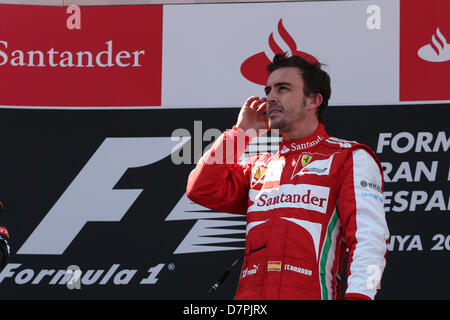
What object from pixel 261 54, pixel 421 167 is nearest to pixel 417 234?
pixel 421 167

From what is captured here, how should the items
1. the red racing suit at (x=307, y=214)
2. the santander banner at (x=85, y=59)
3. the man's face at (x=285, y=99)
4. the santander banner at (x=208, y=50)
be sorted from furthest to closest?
the santander banner at (x=85, y=59)
the santander banner at (x=208, y=50)
the man's face at (x=285, y=99)
the red racing suit at (x=307, y=214)

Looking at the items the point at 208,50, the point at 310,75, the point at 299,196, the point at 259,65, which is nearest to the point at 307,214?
the point at 299,196

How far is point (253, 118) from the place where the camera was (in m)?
2.74

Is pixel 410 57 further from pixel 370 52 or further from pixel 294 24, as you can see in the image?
pixel 294 24

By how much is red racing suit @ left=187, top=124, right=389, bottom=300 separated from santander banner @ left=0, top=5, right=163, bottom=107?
1.44m

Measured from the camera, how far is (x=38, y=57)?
4.07 metres

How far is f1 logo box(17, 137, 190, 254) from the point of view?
3.90 metres

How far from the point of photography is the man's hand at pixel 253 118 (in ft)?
8.90

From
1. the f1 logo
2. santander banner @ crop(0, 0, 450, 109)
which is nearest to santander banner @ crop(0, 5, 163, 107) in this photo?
santander banner @ crop(0, 0, 450, 109)

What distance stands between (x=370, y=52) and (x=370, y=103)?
283 mm

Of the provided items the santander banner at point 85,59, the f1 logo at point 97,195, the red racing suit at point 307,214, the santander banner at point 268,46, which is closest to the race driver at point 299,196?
the red racing suit at point 307,214

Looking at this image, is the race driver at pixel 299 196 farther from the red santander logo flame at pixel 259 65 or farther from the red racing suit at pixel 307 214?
the red santander logo flame at pixel 259 65

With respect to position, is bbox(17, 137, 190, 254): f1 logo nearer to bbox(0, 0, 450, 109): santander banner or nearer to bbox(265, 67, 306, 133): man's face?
bbox(0, 0, 450, 109): santander banner

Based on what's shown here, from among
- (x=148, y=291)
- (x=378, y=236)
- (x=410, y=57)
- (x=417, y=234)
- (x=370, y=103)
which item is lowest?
(x=148, y=291)
